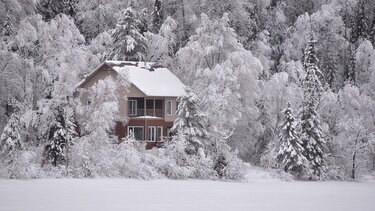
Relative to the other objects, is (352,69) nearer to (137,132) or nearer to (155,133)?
(155,133)

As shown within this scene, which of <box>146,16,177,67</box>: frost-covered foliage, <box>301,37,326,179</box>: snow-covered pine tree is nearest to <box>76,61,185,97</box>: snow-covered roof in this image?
<box>146,16,177,67</box>: frost-covered foliage

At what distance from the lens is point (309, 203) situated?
28.7m

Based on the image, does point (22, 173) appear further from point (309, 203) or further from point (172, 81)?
point (172, 81)

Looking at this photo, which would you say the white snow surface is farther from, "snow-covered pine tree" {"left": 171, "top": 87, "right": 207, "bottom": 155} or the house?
"snow-covered pine tree" {"left": 171, "top": 87, "right": 207, "bottom": 155}

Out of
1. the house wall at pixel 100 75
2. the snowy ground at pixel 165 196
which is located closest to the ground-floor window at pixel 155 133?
the house wall at pixel 100 75

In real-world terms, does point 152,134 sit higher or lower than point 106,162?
higher

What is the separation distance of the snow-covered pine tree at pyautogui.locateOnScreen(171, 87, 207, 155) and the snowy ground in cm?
445

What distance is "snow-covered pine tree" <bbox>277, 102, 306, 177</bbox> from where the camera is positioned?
45438mm

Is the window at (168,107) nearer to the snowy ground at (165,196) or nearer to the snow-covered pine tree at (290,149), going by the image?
the snow-covered pine tree at (290,149)

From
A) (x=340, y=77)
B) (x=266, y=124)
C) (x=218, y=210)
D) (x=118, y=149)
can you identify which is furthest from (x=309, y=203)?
(x=340, y=77)

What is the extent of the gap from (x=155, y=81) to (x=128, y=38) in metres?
11.1

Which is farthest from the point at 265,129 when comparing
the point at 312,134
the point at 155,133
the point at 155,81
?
the point at 155,81

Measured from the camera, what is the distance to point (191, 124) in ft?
139

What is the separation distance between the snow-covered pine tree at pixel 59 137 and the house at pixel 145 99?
1065 centimetres
